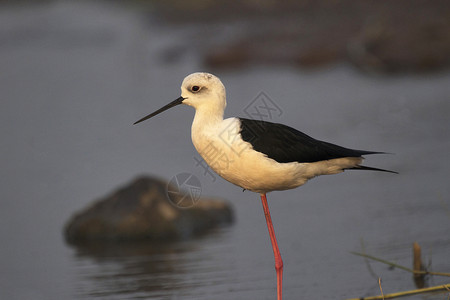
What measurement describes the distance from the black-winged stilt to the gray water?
3.79ft

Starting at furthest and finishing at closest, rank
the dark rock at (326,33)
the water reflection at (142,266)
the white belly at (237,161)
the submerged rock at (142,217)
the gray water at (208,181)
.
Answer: the dark rock at (326,33) < the submerged rock at (142,217) < the gray water at (208,181) < the water reflection at (142,266) < the white belly at (237,161)

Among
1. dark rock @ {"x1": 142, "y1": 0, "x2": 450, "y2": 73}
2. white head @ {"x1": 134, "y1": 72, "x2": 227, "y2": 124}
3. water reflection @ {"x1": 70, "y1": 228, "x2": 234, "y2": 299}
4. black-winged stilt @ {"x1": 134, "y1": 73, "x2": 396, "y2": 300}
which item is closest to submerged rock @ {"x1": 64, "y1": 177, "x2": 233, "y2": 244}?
water reflection @ {"x1": 70, "y1": 228, "x2": 234, "y2": 299}

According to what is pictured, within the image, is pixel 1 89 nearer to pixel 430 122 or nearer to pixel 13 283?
pixel 430 122

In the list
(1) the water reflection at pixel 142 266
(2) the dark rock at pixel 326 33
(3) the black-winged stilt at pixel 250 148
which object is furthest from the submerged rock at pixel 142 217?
(2) the dark rock at pixel 326 33

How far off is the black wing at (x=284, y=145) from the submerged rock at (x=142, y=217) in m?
3.15

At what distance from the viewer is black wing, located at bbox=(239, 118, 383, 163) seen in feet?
19.0

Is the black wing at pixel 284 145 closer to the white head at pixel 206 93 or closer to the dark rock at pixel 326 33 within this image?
the white head at pixel 206 93

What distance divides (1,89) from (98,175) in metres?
7.65

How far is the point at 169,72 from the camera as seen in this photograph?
19.3m

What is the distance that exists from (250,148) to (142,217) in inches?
137

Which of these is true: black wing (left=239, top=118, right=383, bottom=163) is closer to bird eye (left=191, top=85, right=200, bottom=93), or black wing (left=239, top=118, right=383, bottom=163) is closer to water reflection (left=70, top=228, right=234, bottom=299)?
bird eye (left=191, top=85, right=200, bottom=93)

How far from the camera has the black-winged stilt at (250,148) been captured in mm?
5719

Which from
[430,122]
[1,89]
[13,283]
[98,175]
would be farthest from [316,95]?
[13,283]

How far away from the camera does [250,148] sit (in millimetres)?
5734
